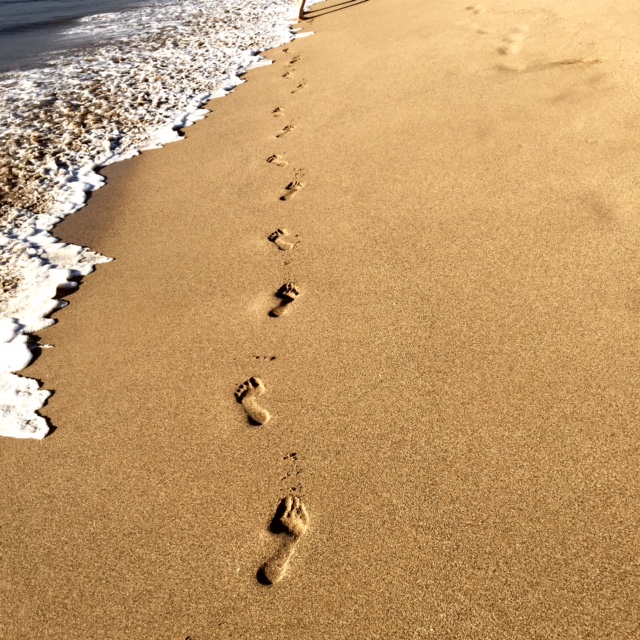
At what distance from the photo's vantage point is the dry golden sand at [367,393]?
175cm

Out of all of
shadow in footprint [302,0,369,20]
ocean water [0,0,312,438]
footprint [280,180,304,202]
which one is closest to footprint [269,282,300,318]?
footprint [280,180,304,202]

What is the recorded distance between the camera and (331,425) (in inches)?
88.6

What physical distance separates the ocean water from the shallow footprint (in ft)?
3.93

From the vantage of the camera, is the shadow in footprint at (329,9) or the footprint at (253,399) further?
the shadow in footprint at (329,9)

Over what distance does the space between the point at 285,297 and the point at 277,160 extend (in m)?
1.67

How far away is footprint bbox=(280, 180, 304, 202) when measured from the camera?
12.6 ft

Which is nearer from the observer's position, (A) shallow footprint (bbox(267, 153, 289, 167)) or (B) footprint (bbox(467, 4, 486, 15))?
(A) shallow footprint (bbox(267, 153, 289, 167))

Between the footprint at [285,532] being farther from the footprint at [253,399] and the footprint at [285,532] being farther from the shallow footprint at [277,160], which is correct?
the shallow footprint at [277,160]

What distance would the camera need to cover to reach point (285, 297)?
2982mm

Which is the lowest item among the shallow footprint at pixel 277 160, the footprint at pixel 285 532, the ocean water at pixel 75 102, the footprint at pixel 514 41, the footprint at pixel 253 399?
the ocean water at pixel 75 102

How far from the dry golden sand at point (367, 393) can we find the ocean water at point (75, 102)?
8.2 inches

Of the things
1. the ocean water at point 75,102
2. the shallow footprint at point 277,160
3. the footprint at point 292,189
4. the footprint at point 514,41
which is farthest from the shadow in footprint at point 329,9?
the footprint at point 292,189

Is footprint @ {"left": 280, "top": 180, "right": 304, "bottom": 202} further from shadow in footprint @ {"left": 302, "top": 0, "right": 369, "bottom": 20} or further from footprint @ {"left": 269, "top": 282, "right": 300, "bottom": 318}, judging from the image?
shadow in footprint @ {"left": 302, "top": 0, "right": 369, "bottom": 20}

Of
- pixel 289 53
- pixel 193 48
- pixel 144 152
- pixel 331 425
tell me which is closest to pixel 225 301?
pixel 331 425
